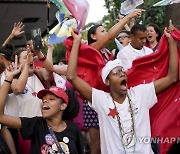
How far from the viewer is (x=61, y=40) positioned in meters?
4.58

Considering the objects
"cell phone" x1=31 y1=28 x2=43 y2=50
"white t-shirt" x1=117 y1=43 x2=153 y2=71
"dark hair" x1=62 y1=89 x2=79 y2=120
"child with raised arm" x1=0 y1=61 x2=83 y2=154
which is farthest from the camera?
"white t-shirt" x1=117 y1=43 x2=153 y2=71

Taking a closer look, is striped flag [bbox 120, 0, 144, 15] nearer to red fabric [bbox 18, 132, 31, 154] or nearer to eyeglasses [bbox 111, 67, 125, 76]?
eyeglasses [bbox 111, 67, 125, 76]

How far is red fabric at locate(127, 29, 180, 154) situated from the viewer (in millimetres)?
4426

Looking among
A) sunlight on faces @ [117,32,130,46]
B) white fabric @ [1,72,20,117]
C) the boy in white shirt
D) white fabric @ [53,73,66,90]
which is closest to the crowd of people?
white fabric @ [1,72,20,117]

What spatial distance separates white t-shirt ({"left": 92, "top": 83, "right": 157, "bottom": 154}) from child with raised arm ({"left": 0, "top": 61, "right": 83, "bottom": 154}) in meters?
0.28

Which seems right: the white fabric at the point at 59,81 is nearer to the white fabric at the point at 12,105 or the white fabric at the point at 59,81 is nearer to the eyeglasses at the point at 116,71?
the white fabric at the point at 12,105

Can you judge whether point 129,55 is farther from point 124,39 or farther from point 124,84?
point 124,84

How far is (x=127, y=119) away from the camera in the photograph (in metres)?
4.07

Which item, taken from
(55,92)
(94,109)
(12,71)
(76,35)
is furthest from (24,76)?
(94,109)

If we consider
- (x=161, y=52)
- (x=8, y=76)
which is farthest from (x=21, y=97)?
(x=161, y=52)

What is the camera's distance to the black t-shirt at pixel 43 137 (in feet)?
13.1

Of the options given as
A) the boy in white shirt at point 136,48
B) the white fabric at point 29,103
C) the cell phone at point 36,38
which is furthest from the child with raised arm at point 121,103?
the boy in white shirt at point 136,48

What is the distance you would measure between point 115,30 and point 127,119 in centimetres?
123

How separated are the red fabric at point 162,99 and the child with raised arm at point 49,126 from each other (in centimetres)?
79
